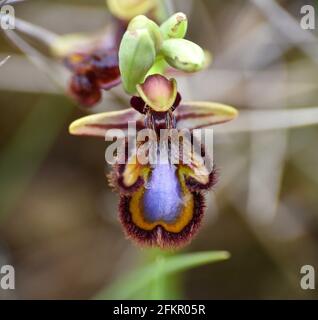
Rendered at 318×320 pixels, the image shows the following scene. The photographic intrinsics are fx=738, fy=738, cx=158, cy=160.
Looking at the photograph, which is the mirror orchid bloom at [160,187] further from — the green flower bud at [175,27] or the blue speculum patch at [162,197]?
the green flower bud at [175,27]

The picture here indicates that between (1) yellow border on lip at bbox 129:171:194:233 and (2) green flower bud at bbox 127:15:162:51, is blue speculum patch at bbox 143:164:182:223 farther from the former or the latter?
(2) green flower bud at bbox 127:15:162:51

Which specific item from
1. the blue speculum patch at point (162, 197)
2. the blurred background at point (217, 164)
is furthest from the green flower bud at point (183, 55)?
the blurred background at point (217, 164)

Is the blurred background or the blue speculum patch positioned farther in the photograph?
the blurred background

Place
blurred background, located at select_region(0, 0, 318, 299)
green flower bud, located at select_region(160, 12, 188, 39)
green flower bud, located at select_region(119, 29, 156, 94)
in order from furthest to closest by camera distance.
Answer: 1. blurred background, located at select_region(0, 0, 318, 299)
2. green flower bud, located at select_region(160, 12, 188, 39)
3. green flower bud, located at select_region(119, 29, 156, 94)

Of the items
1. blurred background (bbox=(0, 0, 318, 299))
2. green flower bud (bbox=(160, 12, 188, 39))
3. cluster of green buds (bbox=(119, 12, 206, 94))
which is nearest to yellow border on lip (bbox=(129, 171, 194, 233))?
cluster of green buds (bbox=(119, 12, 206, 94))

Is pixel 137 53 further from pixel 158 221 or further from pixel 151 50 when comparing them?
pixel 158 221

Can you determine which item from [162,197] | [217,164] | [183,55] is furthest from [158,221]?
[217,164]

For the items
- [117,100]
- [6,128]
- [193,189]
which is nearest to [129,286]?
[193,189]

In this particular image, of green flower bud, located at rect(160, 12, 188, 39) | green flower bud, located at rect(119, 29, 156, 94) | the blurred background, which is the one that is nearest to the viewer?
green flower bud, located at rect(119, 29, 156, 94)
